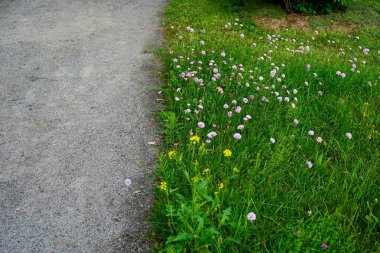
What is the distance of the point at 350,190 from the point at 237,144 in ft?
3.34

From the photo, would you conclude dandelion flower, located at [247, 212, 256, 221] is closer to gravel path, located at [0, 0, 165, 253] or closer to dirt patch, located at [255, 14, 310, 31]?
→ gravel path, located at [0, 0, 165, 253]

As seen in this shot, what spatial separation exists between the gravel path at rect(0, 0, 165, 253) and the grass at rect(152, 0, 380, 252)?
Answer: 11.2 inches

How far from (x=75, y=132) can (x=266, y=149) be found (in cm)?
189

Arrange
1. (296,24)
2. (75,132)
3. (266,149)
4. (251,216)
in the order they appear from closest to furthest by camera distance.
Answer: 1. (251,216)
2. (266,149)
3. (75,132)
4. (296,24)

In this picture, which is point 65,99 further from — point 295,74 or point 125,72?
point 295,74

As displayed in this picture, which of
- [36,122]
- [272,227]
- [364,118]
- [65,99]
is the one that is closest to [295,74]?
[364,118]

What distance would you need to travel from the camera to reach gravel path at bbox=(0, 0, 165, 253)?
2.58 metres

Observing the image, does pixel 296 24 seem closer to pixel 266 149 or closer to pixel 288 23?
pixel 288 23

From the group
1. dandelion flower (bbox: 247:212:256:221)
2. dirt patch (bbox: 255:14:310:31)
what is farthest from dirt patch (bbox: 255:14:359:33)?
dandelion flower (bbox: 247:212:256:221)

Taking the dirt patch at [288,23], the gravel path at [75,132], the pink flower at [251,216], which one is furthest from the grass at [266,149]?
the dirt patch at [288,23]

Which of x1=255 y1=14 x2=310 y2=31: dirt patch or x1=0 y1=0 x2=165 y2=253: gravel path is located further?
x1=255 y1=14 x2=310 y2=31: dirt patch

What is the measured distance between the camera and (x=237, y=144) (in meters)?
3.28

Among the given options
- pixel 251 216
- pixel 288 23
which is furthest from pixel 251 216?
pixel 288 23

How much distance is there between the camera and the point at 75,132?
3566 mm
